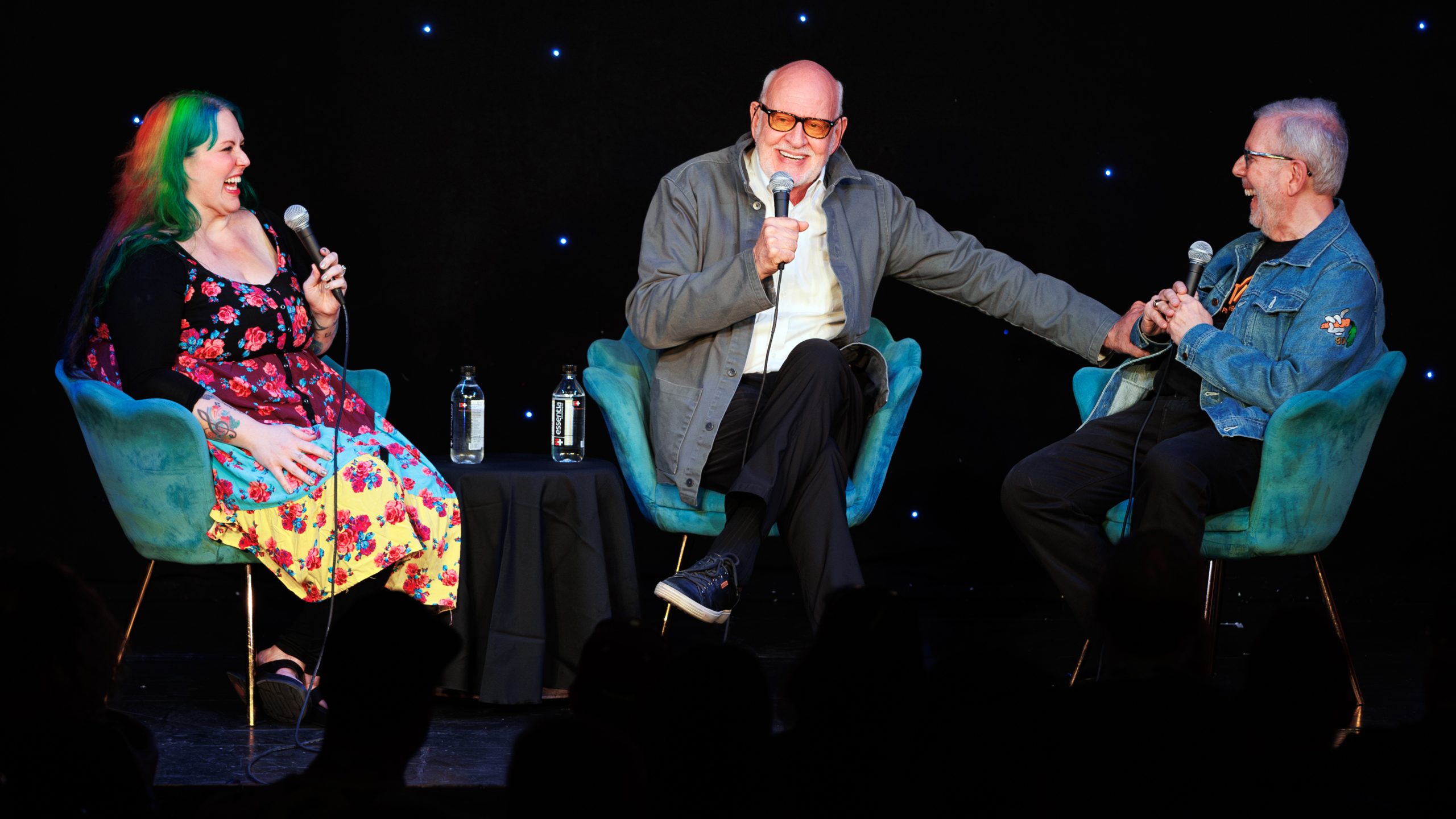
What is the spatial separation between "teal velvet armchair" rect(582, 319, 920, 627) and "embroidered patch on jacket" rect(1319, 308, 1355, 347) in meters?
0.86

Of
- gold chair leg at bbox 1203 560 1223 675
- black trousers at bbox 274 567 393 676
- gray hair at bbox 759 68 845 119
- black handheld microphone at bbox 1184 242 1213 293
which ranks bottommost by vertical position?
black trousers at bbox 274 567 393 676

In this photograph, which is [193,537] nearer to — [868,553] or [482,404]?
[482,404]

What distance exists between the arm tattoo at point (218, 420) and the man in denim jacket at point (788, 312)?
919 mm

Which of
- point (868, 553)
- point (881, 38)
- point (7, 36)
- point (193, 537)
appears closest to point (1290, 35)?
point (881, 38)

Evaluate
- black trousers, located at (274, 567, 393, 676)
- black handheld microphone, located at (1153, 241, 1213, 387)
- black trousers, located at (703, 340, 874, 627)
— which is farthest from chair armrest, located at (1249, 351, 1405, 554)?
black trousers, located at (274, 567, 393, 676)

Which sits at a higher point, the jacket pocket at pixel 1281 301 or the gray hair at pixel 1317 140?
the gray hair at pixel 1317 140

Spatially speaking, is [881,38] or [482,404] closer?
[482,404]

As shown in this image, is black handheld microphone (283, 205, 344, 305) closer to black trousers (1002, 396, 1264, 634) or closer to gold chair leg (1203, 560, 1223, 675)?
black trousers (1002, 396, 1264, 634)

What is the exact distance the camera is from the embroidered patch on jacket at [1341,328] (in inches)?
111

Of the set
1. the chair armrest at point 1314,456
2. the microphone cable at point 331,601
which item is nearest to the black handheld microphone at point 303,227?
the microphone cable at point 331,601

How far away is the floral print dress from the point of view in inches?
107

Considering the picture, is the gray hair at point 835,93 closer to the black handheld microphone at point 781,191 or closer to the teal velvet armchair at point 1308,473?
the black handheld microphone at point 781,191

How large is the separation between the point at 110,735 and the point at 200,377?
1546 millimetres

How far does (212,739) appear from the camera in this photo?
258 centimetres
